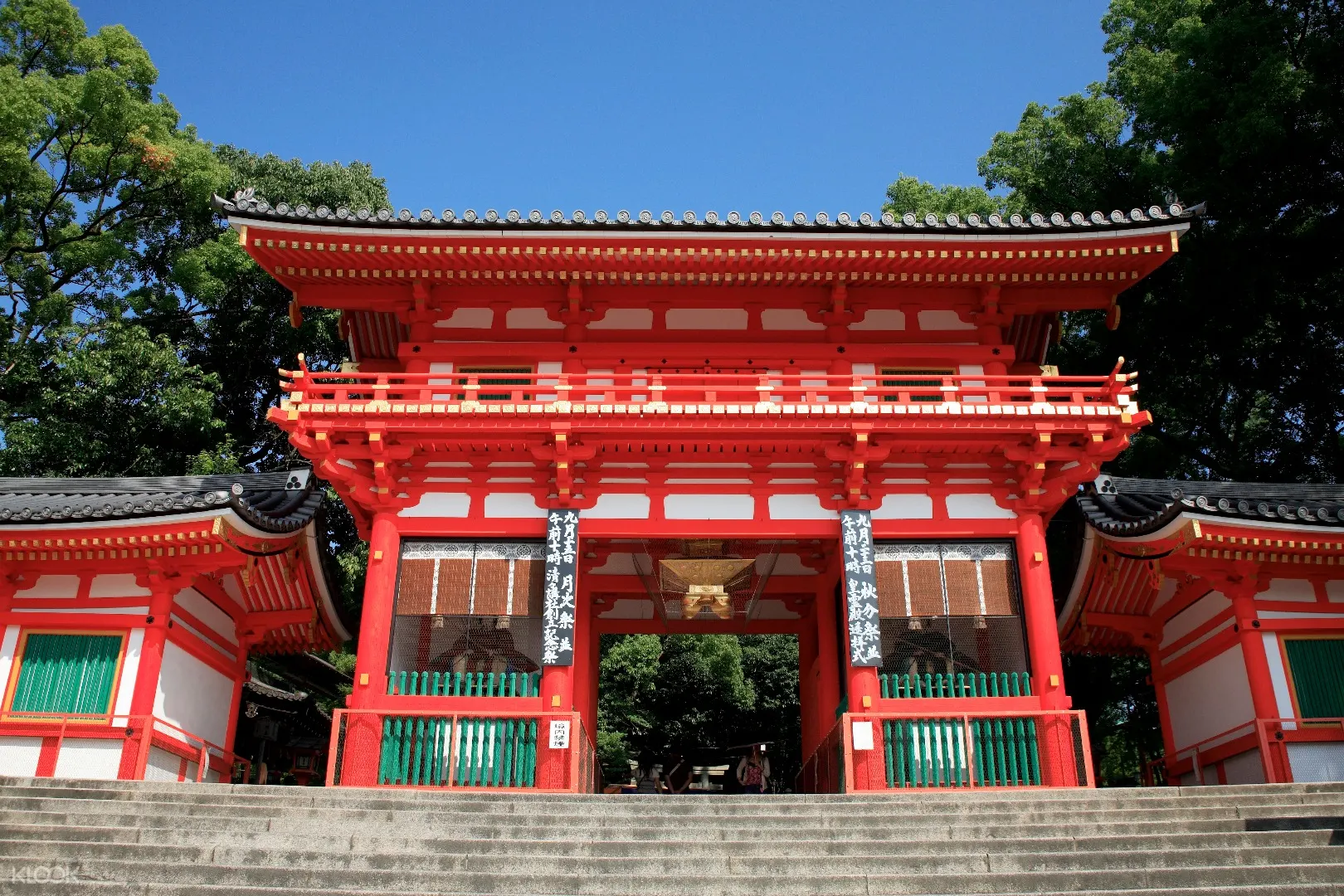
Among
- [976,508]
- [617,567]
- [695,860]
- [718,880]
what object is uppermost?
[617,567]

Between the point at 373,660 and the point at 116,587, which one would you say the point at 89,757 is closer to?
the point at 116,587

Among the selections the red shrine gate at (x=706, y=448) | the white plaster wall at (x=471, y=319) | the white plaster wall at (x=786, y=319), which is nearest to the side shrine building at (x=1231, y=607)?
the red shrine gate at (x=706, y=448)

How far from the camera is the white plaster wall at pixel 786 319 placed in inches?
547

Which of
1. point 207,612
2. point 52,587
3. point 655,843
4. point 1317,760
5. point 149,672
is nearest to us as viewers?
point 655,843

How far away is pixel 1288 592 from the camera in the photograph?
12.5 metres

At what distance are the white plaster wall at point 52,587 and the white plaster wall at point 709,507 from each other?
23.8 feet

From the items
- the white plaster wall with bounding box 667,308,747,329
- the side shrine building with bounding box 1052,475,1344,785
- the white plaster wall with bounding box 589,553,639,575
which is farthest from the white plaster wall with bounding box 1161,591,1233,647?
the white plaster wall with bounding box 589,553,639,575

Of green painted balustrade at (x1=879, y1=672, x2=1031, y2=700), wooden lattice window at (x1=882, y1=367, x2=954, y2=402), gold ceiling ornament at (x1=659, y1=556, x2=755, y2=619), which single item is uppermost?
wooden lattice window at (x1=882, y1=367, x2=954, y2=402)

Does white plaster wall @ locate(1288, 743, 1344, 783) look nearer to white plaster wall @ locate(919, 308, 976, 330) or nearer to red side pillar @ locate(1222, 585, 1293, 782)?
red side pillar @ locate(1222, 585, 1293, 782)

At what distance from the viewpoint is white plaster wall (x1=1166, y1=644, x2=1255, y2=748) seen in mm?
12570

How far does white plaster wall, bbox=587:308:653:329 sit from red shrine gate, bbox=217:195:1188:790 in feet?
0.09

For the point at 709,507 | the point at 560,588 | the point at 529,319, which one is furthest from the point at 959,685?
the point at 529,319

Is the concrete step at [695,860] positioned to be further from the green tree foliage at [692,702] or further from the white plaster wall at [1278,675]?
the green tree foliage at [692,702]

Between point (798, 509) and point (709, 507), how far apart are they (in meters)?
1.11
